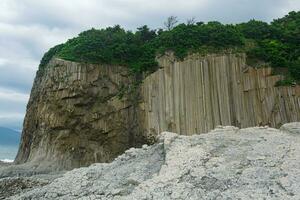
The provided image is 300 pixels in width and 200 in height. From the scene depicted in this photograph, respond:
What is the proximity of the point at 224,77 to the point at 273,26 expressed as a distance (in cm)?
870

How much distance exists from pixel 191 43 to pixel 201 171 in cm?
3236

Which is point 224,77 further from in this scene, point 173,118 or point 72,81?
point 72,81

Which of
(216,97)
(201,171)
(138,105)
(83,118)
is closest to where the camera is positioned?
(201,171)

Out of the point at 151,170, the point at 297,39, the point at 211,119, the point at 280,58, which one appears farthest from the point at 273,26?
the point at 151,170

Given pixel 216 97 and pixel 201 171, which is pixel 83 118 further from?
pixel 201 171

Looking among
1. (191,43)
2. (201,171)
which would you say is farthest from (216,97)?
(201,171)

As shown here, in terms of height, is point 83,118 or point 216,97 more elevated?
point 216,97

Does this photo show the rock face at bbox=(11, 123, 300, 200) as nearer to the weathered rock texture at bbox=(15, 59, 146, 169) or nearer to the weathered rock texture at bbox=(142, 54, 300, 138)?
the weathered rock texture at bbox=(142, 54, 300, 138)

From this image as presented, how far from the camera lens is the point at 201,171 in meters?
8.41

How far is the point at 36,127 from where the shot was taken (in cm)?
4484

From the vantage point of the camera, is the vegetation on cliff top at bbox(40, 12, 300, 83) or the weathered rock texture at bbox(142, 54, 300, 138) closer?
the weathered rock texture at bbox(142, 54, 300, 138)

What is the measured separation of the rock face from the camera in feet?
26.0

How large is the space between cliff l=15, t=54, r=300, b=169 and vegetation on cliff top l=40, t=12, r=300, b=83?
1.12 m

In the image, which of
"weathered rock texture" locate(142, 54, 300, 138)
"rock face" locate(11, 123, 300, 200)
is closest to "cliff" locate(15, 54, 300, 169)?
"weathered rock texture" locate(142, 54, 300, 138)
